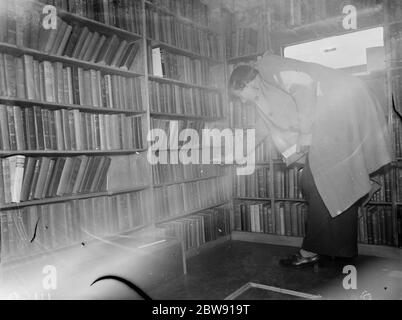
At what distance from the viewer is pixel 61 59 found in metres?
1.81

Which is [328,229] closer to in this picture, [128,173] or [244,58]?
[128,173]

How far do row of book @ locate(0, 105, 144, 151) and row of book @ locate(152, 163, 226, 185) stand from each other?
0.25m

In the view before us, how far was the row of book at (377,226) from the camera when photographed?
2318 mm

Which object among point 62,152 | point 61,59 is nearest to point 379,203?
point 62,152

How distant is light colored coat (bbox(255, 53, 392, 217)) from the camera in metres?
1.91

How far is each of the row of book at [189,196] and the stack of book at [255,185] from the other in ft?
0.38

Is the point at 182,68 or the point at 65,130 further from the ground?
the point at 182,68

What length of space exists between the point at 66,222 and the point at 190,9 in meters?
1.85

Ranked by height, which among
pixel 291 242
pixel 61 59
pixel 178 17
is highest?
pixel 178 17

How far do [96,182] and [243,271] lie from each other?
1.07 metres

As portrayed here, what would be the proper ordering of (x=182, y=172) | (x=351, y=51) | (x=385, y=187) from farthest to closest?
(x=182, y=172) → (x=351, y=51) → (x=385, y=187)

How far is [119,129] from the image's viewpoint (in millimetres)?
2123

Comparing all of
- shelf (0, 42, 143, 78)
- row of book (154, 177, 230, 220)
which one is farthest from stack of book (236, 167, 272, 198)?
→ shelf (0, 42, 143, 78)

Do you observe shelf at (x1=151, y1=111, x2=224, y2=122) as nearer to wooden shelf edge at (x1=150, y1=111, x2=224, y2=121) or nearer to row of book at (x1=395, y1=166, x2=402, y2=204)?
wooden shelf edge at (x1=150, y1=111, x2=224, y2=121)
